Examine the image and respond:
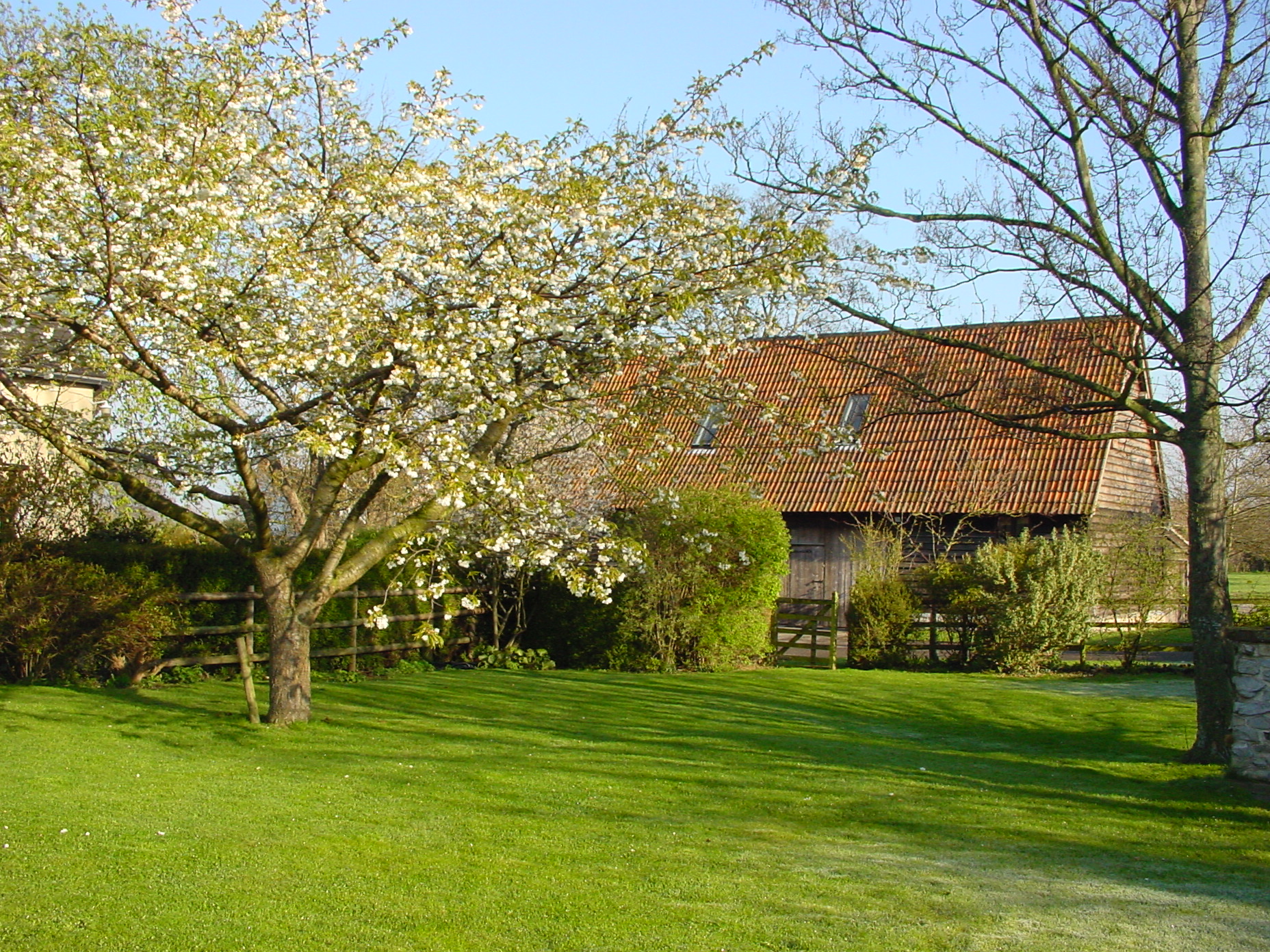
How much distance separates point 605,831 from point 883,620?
39.5 ft

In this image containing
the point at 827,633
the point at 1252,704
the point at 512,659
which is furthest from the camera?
the point at 827,633

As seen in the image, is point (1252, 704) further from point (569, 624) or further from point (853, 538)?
point (853, 538)

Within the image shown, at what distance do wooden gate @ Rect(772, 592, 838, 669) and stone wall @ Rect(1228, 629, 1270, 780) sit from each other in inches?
354

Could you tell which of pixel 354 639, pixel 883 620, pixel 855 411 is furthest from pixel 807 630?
pixel 354 639

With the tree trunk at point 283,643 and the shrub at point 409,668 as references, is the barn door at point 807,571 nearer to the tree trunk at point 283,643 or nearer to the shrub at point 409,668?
the shrub at point 409,668

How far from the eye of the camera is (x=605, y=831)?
23.0 ft

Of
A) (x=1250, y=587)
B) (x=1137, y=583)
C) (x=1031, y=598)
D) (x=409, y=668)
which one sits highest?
(x=1250, y=587)

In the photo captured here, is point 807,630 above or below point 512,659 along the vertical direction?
above

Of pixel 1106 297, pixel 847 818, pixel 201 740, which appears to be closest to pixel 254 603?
pixel 201 740

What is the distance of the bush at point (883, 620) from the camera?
18.2 m

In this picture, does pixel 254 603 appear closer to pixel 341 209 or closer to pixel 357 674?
pixel 357 674

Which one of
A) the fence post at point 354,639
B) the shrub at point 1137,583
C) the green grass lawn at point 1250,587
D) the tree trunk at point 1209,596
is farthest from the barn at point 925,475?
the tree trunk at point 1209,596

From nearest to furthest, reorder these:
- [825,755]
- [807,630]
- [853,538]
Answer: [825,755] < [807,630] < [853,538]

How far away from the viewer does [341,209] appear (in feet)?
29.5
